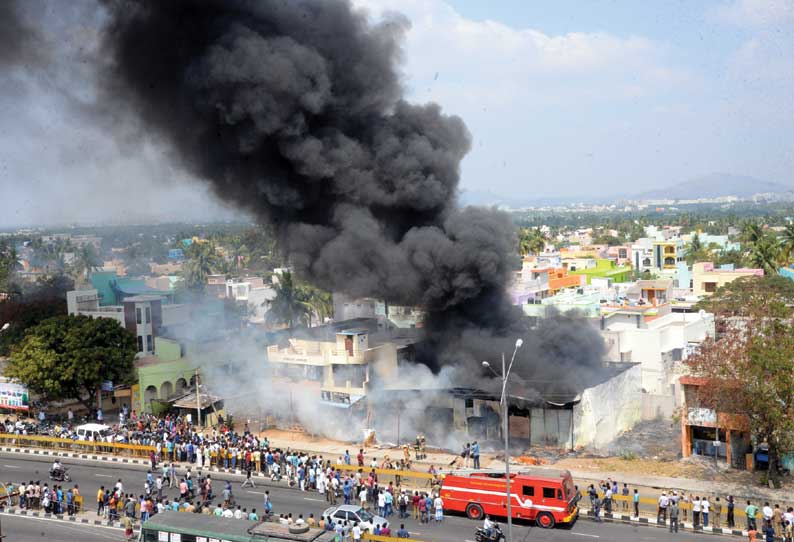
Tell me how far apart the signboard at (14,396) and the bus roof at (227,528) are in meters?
24.2

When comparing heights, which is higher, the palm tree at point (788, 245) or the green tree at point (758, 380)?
the palm tree at point (788, 245)

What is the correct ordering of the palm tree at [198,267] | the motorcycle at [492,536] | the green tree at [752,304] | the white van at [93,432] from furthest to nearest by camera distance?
the palm tree at [198,267] < the white van at [93,432] < the green tree at [752,304] < the motorcycle at [492,536]

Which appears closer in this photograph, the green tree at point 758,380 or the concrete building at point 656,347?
the green tree at point 758,380

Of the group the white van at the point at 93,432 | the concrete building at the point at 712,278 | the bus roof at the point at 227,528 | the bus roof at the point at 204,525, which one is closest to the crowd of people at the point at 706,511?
the bus roof at the point at 227,528

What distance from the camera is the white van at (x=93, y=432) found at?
32.9 meters

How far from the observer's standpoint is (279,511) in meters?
23.8

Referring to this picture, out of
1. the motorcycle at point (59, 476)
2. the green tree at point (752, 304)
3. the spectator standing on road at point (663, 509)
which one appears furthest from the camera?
the motorcycle at point (59, 476)

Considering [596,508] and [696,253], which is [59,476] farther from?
[696,253]

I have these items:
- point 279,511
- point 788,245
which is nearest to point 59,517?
point 279,511

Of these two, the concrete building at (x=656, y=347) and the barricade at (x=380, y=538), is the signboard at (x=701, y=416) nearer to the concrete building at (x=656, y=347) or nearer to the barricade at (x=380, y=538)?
the concrete building at (x=656, y=347)

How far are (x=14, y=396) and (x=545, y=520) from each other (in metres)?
29.1

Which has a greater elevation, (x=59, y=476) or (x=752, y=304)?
(x=752, y=304)

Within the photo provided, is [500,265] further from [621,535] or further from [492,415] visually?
[621,535]

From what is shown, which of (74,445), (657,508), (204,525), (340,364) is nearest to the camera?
(204,525)
